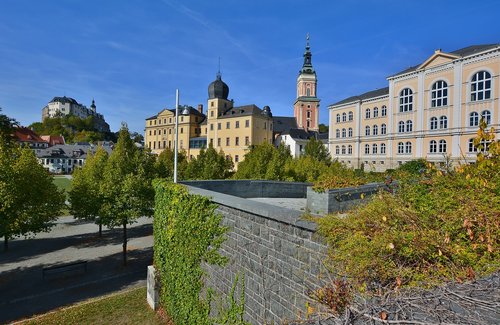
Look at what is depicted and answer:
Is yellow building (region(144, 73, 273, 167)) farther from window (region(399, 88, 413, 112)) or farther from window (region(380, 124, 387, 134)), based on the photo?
window (region(399, 88, 413, 112))

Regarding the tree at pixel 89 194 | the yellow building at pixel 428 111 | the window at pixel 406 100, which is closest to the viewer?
the tree at pixel 89 194

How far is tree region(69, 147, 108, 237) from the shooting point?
56.2 ft

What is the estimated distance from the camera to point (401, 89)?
139 ft

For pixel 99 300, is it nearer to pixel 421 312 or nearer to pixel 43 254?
pixel 43 254

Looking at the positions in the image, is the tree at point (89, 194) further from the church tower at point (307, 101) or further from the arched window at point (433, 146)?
the church tower at point (307, 101)

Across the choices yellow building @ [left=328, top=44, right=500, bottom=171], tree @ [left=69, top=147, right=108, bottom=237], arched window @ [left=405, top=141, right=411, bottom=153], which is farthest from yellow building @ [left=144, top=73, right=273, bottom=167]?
tree @ [left=69, top=147, right=108, bottom=237]

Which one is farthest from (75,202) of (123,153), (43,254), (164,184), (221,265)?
(221,265)

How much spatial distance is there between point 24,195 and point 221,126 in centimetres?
4625

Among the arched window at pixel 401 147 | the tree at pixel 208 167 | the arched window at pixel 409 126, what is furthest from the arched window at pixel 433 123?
the tree at pixel 208 167

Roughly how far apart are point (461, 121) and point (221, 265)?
4036 centimetres

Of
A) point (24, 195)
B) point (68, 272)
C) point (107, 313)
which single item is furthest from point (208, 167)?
point (107, 313)

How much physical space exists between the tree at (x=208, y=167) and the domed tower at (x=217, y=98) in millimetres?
30826

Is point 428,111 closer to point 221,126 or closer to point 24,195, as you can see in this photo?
point 221,126

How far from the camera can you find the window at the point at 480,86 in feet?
109
